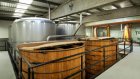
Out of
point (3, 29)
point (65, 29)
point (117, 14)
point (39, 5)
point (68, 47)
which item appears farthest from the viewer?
point (3, 29)

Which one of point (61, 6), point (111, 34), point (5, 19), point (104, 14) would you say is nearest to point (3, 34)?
point (5, 19)

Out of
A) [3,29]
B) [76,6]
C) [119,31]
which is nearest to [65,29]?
[76,6]

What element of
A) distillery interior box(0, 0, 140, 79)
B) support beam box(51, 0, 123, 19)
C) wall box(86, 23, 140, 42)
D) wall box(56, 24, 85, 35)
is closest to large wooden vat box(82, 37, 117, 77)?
distillery interior box(0, 0, 140, 79)

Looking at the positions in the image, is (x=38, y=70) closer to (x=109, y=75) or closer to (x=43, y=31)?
(x=109, y=75)

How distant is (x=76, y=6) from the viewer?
615cm

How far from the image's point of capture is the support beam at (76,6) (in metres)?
4.99

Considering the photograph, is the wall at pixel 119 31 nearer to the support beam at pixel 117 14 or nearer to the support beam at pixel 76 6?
the support beam at pixel 117 14

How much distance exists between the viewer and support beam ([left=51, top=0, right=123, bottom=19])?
499 cm

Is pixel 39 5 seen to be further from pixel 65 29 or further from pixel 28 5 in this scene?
pixel 65 29

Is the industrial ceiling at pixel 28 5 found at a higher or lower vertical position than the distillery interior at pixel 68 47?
higher

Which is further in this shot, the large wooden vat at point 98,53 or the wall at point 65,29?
the wall at point 65,29

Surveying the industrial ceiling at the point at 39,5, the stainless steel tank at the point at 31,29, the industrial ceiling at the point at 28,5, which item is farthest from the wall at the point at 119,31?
the stainless steel tank at the point at 31,29

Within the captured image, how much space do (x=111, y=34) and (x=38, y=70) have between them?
12224mm

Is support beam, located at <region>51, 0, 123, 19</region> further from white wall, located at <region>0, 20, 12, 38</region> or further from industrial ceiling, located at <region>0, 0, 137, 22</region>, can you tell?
white wall, located at <region>0, 20, 12, 38</region>
